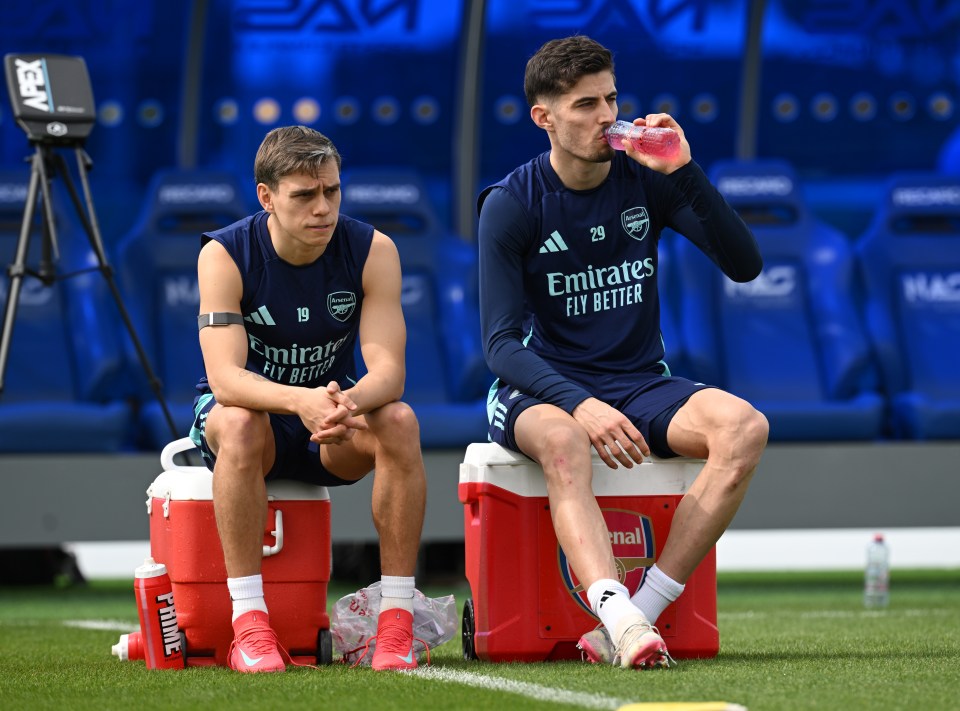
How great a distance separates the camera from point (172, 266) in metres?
6.59

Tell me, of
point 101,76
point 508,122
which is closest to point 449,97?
point 508,122

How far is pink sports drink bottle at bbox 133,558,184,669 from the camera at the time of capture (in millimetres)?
3020

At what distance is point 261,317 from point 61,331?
3.61m

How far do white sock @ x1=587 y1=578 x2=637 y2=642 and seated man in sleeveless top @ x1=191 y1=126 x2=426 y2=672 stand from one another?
420 mm


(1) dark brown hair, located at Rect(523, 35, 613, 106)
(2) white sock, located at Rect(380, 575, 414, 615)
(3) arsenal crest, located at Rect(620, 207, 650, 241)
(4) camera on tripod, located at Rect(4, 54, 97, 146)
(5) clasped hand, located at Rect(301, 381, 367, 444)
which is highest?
(4) camera on tripod, located at Rect(4, 54, 97, 146)

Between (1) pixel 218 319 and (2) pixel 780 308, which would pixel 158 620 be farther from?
(2) pixel 780 308

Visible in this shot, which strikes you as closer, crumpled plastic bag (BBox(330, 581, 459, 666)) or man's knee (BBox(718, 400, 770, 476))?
man's knee (BBox(718, 400, 770, 476))

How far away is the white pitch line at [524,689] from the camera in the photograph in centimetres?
229

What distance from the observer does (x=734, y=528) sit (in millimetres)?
6137

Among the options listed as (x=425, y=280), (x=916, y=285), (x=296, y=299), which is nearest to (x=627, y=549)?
(x=296, y=299)

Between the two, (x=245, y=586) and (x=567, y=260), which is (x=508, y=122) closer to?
(x=567, y=260)

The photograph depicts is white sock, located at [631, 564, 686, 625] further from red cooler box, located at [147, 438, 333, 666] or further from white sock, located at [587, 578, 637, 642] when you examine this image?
red cooler box, located at [147, 438, 333, 666]

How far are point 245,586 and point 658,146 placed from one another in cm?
121

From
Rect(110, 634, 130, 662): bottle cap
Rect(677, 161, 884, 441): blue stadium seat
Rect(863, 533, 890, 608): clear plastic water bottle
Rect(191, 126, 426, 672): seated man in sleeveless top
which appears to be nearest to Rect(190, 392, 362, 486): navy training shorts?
Rect(191, 126, 426, 672): seated man in sleeveless top
